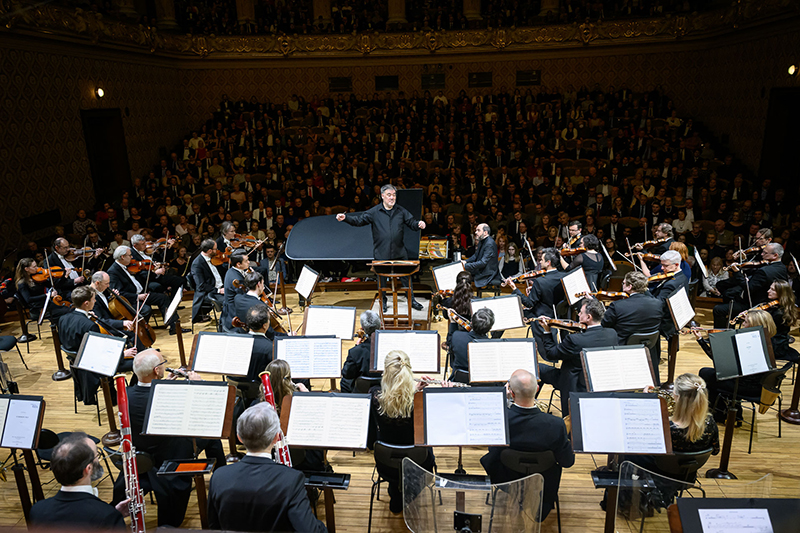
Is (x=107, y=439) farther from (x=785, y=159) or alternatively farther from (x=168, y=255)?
(x=785, y=159)

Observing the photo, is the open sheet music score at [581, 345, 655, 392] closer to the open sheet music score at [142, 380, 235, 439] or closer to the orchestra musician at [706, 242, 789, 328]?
the open sheet music score at [142, 380, 235, 439]

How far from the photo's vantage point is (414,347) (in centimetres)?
412

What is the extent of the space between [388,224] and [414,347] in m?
2.50

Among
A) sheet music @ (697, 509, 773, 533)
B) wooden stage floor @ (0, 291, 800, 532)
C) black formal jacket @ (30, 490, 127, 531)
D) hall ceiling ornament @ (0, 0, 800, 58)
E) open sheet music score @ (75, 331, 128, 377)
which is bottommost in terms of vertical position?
wooden stage floor @ (0, 291, 800, 532)

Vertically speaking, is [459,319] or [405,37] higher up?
[405,37]

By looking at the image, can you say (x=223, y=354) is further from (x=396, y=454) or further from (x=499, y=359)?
(x=499, y=359)

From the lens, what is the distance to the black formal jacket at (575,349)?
160 inches

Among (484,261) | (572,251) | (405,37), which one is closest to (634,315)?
(572,251)

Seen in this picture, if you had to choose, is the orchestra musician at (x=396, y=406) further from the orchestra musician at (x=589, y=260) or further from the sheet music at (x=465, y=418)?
the orchestra musician at (x=589, y=260)

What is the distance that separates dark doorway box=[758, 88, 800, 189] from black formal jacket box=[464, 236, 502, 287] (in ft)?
24.0

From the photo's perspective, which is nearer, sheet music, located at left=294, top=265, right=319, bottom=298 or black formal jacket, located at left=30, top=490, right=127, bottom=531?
black formal jacket, located at left=30, top=490, right=127, bottom=531

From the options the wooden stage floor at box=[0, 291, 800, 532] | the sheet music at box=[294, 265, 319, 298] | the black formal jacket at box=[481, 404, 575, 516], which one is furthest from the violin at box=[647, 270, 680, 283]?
the sheet music at box=[294, 265, 319, 298]

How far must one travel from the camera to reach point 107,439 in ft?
14.4

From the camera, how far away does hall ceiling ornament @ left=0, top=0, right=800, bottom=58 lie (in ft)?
35.5
